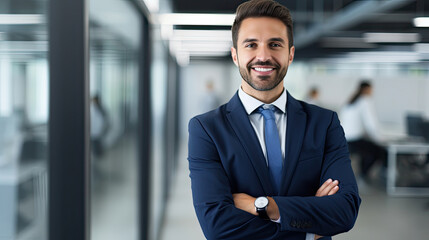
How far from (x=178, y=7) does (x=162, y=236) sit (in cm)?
245

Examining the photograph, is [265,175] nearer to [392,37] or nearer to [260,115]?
[260,115]

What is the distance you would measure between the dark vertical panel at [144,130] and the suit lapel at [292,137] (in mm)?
2054

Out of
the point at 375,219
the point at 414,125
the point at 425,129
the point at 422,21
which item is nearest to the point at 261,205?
the point at 375,219

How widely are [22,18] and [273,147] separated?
894mm

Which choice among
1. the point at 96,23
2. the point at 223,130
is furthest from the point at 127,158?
the point at 223,130

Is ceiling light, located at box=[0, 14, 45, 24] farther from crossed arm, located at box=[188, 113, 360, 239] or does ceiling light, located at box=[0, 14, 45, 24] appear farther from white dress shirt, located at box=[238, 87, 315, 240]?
white dress shirt, located at box=[238, 87, 315, 240]

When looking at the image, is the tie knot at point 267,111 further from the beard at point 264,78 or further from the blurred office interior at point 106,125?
the blurred office interior at point 106,125

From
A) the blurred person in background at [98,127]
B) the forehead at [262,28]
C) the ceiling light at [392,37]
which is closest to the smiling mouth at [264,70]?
the forehead at [262,28]

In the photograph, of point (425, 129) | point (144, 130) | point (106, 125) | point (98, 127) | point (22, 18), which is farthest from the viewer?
point (425, 129)

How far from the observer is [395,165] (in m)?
6.93

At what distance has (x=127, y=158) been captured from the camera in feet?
10.1

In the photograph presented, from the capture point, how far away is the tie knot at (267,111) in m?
1.53

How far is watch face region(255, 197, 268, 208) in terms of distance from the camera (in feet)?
4.54

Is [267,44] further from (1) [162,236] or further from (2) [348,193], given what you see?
(1) [162,236]
